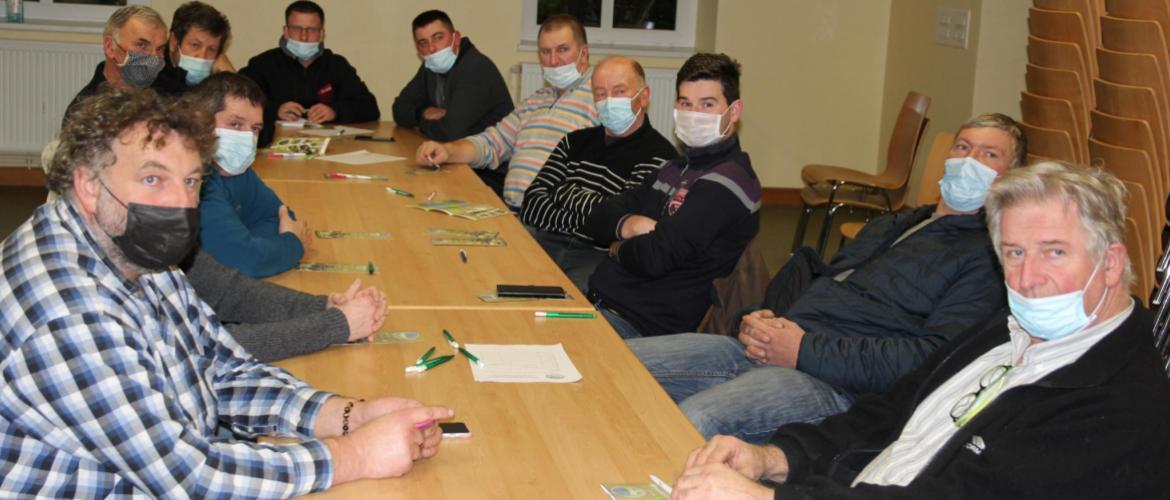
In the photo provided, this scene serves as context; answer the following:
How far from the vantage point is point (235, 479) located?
5.81 ft

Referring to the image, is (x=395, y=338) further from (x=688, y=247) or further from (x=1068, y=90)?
(x=1068, y=90)

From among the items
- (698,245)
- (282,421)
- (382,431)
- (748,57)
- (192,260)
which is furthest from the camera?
(748,57)

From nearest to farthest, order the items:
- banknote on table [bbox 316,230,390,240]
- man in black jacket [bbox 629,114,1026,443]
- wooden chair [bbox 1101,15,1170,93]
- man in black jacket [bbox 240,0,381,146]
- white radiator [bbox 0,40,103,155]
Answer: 1. man in black jacket [bbox 629,114,1026,443]
2. banknote on table [bbox 316,230,390,240]
3. wooden chair [bbox 1101,15,1170,93]
4. man in black jacket [bbox 240,0,381,146]
5. white radiator [bbox 0,40,103,155]

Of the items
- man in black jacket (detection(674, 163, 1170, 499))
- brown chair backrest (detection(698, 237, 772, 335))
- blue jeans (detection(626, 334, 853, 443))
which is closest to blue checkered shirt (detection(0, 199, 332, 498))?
man in black jacket (detection(674, 163, 1170, 499))

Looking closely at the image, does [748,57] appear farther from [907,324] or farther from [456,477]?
[456,477]

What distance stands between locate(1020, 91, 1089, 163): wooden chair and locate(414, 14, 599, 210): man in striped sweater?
1.99 m

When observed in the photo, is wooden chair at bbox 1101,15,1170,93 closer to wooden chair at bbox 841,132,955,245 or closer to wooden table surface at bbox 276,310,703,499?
wooden chair at bbox 841,132,955,245

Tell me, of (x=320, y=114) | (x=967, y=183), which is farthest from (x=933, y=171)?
(x=320, y=114)

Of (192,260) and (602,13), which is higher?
(602,13)

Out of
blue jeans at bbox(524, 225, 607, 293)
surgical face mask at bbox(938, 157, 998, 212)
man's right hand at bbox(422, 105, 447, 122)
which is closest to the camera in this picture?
surgical face mask at bbox(938, 157, 998, 212)

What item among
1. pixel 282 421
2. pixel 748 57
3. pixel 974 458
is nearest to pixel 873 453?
pixel 974 458

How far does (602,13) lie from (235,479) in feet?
22.4

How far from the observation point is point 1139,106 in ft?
14.8

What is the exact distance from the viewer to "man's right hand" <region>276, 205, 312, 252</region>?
3.33 meters
